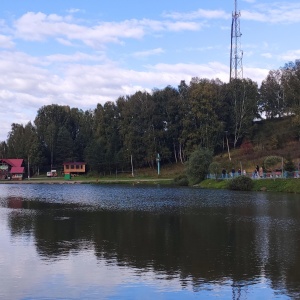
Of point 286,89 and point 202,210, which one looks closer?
point 202,210

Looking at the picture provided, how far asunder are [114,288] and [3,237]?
1206 centimetres

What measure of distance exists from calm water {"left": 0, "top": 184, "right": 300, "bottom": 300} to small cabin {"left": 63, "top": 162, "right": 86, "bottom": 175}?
9458 cm

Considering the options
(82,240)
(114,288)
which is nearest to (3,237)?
(82,240)

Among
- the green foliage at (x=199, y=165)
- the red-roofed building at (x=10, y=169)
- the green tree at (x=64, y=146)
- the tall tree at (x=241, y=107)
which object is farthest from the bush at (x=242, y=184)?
the red-roofed building at (x=10, y=169)

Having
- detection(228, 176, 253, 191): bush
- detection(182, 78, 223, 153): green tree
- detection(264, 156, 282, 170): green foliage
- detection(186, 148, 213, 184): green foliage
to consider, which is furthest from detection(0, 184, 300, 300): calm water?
detection(182, 78, 223, 153): green tree

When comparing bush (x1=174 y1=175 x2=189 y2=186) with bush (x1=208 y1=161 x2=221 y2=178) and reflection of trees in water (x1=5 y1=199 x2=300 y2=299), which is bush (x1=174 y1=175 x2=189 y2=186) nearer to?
bush (x1=208 y1=161 x2=221 y2=178)

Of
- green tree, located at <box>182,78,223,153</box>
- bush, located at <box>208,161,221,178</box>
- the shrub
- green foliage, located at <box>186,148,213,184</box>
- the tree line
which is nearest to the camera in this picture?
bush, located at <box>208,161,221,178</box>

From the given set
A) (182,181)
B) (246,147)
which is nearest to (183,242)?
(182,181)

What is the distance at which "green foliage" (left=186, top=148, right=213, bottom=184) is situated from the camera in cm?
7825

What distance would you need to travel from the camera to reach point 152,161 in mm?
112250

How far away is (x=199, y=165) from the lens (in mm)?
78438

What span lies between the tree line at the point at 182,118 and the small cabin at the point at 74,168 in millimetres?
4072

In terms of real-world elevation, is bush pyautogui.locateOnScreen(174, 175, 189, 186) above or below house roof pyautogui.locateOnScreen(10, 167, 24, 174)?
below

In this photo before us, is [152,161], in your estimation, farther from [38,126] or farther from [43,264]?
[43,264]
